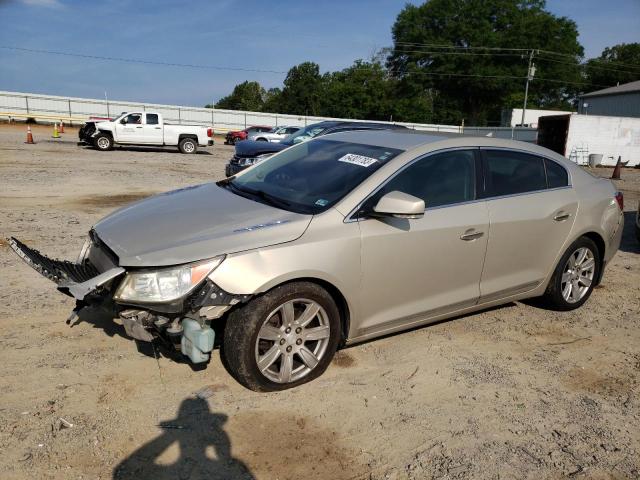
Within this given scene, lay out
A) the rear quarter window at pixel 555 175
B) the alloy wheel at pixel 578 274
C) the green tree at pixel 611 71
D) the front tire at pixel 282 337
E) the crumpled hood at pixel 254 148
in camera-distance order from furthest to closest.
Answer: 1. the green tree at pixel 611 71
2. the crumpled hood at pixel 254 148
3. the alloy wheel at pixel 578 274
4. the rear quarter window at pixel 555 175
5. the front tire at pixel 282 337

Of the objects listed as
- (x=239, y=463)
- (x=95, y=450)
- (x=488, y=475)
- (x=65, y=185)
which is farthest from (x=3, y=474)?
(x=65, y=185)

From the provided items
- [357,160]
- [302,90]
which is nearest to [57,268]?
[357,160]

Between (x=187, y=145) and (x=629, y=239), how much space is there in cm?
1881

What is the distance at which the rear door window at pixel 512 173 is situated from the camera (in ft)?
13.8

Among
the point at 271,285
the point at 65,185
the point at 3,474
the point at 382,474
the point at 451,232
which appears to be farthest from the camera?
the point at 65,185

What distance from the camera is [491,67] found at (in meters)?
64.8

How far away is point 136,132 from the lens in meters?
21.6

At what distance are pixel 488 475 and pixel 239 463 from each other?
51.1 inches

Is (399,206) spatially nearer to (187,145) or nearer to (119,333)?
(119,333)

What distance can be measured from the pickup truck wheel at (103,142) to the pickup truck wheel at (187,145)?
2.99 metres

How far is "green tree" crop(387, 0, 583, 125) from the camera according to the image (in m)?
65.2

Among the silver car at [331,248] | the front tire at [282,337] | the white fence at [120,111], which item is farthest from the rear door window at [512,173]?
the white fence at [120,111]

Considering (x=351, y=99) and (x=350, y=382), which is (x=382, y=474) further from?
(x=351, y=99)

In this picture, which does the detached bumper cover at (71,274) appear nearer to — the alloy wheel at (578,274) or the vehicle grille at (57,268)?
the vehicle grille at (57,268)
